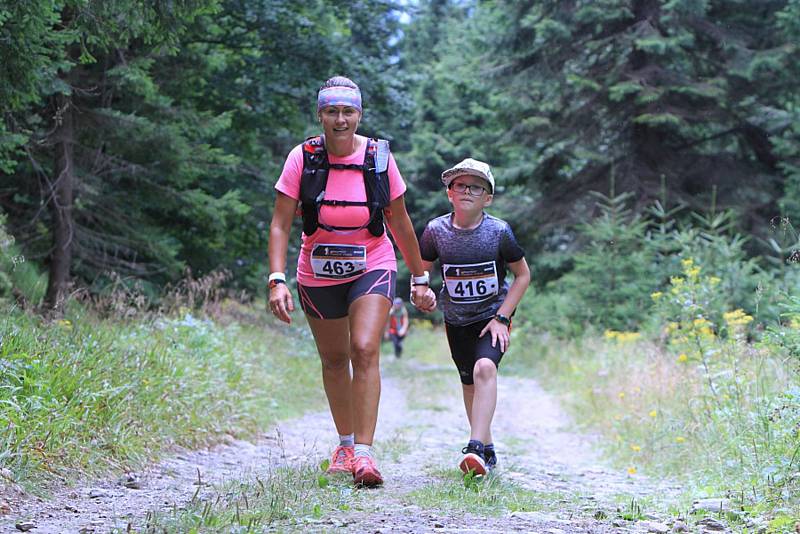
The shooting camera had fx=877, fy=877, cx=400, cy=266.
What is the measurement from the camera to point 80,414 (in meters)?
5.55

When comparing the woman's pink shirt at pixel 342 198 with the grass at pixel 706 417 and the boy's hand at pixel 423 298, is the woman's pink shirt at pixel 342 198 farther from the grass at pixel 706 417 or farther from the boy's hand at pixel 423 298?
the grass at pixel 706 417

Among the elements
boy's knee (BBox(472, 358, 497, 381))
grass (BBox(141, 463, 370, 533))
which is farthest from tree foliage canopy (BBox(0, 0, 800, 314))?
grass (BBox(141, 463, 370, 533))

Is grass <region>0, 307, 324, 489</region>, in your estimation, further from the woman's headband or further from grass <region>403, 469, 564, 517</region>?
the woman's headband

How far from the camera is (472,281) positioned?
5.89 m

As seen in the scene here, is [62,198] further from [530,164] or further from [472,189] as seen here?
[530,164]

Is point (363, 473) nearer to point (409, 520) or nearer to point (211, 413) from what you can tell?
point (409, 520)

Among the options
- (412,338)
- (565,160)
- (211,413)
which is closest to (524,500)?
(211,413)

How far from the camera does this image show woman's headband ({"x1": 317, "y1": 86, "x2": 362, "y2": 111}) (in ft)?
17.2

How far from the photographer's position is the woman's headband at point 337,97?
523 cm

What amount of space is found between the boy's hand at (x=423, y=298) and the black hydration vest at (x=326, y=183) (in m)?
0.64

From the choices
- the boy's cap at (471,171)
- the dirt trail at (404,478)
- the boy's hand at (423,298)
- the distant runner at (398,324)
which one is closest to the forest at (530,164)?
the dirt trail at (404,478)

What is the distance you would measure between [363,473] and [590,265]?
12.1m

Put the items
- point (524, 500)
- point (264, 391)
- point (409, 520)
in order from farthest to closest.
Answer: point (264, 391), point (524, 500), point (409, 520)

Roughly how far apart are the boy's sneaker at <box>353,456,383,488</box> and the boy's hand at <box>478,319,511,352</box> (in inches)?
49.6
